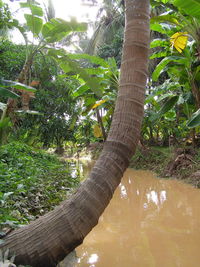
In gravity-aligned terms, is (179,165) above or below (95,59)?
below

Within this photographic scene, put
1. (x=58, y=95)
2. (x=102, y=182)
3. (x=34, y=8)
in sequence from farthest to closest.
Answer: (x=58, y=95), (x=34, y=8), (x=102, y=182)

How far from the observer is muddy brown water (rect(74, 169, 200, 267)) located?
240 cm

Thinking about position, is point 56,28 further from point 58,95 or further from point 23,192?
point 58,95

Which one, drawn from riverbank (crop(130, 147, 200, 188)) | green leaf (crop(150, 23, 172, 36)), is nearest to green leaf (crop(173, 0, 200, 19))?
green leaf (crop(150, 23, 172, 36))

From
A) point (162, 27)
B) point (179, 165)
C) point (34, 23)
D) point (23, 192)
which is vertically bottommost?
point (23, 192)

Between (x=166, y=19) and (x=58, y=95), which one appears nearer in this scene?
(x=166, y=19)

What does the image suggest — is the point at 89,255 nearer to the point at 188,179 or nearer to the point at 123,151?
the point at 123,151

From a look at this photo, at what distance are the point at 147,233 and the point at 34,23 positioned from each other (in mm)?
3790

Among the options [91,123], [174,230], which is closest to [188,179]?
[174,230]

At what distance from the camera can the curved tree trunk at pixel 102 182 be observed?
167cm

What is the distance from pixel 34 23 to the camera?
15.1ft

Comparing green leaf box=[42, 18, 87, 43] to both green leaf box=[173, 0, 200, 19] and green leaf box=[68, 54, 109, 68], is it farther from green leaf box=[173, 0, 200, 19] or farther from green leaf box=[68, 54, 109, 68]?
green leaf box=[173, 0, 200, 19]

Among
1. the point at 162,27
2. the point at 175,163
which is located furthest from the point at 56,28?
the point at 175,163

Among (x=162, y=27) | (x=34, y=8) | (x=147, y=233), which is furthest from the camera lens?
(x=162, y=27)
